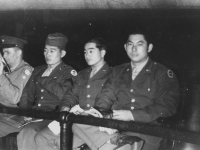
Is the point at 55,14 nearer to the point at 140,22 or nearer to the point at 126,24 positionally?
the point at 126,24

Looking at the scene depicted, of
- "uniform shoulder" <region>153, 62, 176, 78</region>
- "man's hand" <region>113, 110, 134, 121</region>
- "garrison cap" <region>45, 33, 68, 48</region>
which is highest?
"garrison cap" <region>45, 33, 68, 48</region>

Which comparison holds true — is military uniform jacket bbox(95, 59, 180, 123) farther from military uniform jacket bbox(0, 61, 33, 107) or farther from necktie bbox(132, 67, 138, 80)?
military uniform jacket bbox(0, 61, 33, 107)

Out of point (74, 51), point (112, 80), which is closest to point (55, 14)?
point (74, 51)

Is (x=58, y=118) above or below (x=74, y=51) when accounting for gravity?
below

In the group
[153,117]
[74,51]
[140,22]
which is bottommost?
[153,117]

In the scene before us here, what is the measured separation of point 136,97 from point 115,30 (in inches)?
48.6

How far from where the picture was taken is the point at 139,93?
1.71 m

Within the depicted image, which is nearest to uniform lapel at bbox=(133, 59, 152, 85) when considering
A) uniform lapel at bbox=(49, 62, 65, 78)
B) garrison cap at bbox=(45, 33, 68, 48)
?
uniform lapel at bbox=(49, 62, 65, 78)

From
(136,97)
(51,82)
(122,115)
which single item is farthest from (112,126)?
(51,82)

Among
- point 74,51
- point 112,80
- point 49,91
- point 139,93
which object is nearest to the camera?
point 139,93

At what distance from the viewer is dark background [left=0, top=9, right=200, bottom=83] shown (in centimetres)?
238

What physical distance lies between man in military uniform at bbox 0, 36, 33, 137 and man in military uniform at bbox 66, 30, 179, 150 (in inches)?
29.3

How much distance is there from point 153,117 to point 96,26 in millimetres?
1585

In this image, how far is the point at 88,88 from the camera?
1.99 m
